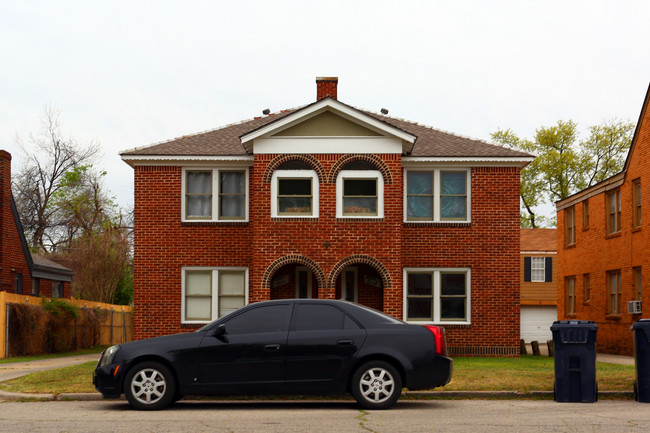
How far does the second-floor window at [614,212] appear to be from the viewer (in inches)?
1244

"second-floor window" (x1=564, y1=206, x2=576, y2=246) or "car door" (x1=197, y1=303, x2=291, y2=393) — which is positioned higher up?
"second-floor window" (x1=564, y1=206, x2=576, y2=246)

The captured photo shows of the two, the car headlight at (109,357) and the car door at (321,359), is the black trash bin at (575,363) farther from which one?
the car headlight at (109,357)

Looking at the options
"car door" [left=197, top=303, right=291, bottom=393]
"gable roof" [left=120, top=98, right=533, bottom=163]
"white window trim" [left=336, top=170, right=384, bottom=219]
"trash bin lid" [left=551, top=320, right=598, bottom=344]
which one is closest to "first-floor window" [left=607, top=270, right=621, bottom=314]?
"gable roof" [left=120, top=98, right=533, bottom=163]

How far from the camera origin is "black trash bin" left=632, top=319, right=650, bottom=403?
45.1ft

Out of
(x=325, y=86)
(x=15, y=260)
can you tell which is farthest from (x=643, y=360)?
(x=15, y=260)

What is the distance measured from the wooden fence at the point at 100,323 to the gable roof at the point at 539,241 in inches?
785

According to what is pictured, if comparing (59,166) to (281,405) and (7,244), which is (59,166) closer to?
(7,244)

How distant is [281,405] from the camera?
13.7m

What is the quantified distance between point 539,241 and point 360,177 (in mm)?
24839

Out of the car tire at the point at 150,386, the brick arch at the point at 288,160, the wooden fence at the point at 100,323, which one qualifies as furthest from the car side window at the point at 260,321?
the wooden fence at the point at 100,323

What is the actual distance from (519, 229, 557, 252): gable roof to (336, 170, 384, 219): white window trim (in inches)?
923

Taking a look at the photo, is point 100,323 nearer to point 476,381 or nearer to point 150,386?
point 476,381

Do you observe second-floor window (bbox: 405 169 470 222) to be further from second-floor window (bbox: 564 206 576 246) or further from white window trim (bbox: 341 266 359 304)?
second-floor window (bbox: 564 206 576 246)

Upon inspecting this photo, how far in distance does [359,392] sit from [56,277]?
31668 millimetres
